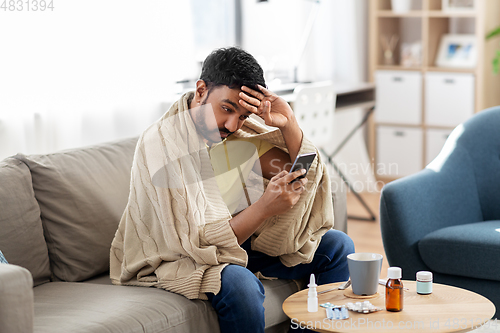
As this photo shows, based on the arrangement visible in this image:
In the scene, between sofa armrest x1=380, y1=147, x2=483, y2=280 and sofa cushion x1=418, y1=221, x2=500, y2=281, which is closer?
sofa cushion x1=418, y1=221, x2=500, y2=281

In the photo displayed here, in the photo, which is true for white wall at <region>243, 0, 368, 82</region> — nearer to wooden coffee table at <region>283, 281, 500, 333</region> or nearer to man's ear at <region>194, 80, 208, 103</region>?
→ man's ear at <region>194, 80, 208, 103</region>

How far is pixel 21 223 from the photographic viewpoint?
174cm

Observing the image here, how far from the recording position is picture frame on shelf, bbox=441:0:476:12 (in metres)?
4.00

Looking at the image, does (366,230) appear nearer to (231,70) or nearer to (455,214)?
(455,214)

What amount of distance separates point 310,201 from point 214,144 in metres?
0.34

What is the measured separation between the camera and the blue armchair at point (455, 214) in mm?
2074

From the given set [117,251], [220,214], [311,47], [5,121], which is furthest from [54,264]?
[311,47]

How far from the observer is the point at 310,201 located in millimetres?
1824

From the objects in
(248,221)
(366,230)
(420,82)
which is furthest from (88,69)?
(420,82)

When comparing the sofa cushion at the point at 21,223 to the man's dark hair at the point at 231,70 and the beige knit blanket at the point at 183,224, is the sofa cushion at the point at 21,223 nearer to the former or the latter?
the beige knit blanket at the point at 183,224

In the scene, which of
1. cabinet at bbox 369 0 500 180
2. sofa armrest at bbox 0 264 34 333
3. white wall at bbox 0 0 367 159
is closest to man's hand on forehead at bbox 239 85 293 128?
sofa armrest at bbox 0 264 34 333

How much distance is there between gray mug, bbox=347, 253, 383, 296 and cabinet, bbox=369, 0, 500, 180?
282cm

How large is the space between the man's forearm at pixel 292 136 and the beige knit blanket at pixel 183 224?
0.07 ft

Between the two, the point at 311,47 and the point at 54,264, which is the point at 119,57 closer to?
the point at 54,264
